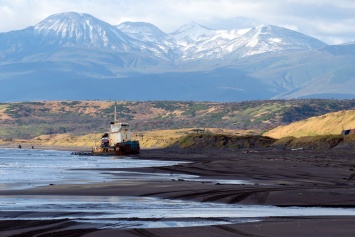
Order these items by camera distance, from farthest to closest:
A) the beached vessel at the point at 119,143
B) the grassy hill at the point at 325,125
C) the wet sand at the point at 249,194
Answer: the grassy hill at the point at 325,125
the beached vessel at the point at 119,143
the wet sand at the point at 249,194

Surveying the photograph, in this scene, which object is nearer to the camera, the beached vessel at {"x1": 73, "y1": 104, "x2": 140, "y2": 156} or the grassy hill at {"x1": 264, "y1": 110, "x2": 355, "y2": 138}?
the beached vessel at {"x1": 73, "y1": 104, "x2": 140, "y2": 156}

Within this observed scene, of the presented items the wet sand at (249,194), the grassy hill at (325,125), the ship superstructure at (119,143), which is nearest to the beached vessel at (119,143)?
the ship superstructure at (119,143)

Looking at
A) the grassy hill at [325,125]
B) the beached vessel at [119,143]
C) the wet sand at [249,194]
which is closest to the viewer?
the wet sand at [249,194]

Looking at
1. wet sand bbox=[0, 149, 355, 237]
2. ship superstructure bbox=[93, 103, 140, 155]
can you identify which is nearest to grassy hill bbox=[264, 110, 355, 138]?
ship superstructure bbox=[93, 103, 140, 155]

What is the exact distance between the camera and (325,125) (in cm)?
14838

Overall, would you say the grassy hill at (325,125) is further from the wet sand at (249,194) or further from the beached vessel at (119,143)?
the wet sand at (249,194)

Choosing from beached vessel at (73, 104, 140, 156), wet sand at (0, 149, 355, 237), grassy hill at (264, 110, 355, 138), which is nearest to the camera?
wet sand at (0, 149, 355, 237)

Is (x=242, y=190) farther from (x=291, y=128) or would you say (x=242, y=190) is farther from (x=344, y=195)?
(x=291, y=128)

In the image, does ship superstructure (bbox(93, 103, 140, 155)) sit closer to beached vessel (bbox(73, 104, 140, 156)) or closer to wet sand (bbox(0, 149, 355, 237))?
beached vessel (bbox(73, 104, 140, 156))

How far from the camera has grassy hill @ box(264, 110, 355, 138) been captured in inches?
5589

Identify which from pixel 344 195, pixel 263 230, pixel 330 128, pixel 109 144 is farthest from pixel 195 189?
pixel 330 128

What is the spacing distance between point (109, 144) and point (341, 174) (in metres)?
80.2

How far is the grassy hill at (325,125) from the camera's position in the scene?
142 meters

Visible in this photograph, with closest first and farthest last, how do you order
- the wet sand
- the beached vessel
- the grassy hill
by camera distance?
1. the wet sand
2. the beached vessel
3. the grassy hill
